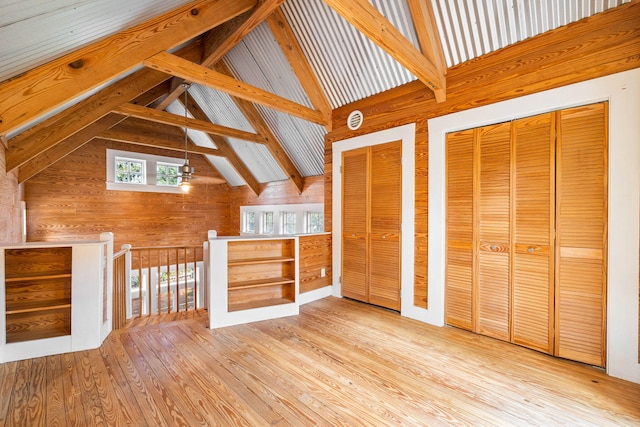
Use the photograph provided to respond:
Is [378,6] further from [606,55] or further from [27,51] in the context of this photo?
[27,51]

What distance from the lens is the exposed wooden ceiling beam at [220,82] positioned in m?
2.83

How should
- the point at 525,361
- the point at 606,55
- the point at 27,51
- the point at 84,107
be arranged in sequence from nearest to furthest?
1. the point at 27,51
2. the point at 606,55
3. the point at 525,361
4. the point at 84,107

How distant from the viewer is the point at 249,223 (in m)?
8.58

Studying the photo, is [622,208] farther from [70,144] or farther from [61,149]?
[61,149]

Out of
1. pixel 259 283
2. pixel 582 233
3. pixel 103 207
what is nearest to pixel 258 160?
pixel 103 207

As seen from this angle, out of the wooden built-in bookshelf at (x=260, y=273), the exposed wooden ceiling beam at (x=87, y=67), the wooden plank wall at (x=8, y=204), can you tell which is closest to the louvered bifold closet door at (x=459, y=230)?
the wooden built-in bookshelf at (x=260, y=273)

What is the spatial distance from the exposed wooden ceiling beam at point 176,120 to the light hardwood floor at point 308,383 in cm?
361

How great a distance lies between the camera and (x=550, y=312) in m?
2.57

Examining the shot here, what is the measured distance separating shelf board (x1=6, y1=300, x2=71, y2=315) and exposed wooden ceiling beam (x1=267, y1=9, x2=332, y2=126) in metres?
3.83

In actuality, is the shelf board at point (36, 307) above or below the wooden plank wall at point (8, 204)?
below

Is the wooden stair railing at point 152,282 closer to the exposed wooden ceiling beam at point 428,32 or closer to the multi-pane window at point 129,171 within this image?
the multi-pane window at point 129,171

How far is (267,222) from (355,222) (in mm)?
4414

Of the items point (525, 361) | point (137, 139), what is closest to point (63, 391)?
point (525, 361)

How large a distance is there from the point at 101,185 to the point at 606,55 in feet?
29.1
